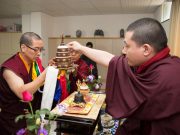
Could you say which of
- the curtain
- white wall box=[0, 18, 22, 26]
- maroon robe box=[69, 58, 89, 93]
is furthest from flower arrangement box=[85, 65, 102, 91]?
white wall box=[0, 18, 22, 26]

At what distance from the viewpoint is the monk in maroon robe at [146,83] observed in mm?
730

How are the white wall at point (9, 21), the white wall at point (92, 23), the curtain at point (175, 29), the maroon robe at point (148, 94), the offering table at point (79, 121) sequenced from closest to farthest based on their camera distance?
the maroon robe at point (148, 94), the offering table at point (79, 121), the curtain at point (175, 29), the white wall at point (92, 23), the white wall at point (9, 21)

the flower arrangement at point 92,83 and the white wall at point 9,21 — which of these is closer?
the flower arrangement at point 92,83

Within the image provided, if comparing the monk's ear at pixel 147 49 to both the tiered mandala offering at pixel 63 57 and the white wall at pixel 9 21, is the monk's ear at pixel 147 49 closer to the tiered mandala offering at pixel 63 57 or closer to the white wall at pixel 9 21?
the tiered mandala offering at pixel 63 57

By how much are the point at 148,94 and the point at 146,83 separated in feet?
0.15

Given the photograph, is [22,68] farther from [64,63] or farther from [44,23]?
[44,23]

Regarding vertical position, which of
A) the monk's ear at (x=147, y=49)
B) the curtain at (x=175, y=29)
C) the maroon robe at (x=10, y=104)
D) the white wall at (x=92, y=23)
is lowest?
the maroon robe at (x=10, y=104)

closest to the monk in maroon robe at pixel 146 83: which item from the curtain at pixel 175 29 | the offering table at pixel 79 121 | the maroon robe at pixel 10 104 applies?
the offering table at pixel 79 121

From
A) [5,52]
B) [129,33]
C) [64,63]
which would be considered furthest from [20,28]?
[129,33]

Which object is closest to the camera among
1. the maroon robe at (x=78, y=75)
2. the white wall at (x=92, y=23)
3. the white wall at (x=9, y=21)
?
the maroon robe at (x=78, y=75)

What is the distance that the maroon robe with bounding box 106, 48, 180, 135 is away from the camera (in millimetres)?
727

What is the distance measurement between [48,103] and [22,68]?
Answer: 353 millimetres

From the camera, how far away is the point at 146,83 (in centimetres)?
77

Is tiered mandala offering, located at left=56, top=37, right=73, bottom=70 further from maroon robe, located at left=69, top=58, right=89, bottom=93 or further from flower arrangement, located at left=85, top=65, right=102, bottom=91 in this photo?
flower arrangement, located at left=85, top=65, right=102, bottom=91
